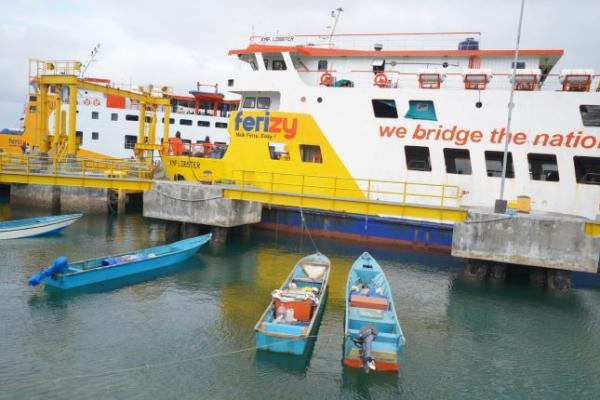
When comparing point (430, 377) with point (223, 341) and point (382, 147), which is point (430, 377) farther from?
point (382, 147)

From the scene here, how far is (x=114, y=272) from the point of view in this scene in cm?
1386

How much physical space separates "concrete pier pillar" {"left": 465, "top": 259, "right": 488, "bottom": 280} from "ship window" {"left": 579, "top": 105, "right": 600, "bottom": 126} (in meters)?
6.73

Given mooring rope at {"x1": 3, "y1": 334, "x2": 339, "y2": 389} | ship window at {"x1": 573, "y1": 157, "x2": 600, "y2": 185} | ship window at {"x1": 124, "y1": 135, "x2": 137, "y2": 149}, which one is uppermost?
ship window at {"x1": 124, "y1": 135, "x2": 137, "y2": 149}

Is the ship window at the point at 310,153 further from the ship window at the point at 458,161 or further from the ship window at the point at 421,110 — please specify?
the ship window at the point at 458,161

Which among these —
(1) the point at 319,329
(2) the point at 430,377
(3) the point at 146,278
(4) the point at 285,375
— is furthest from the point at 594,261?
(3) the point at 146,278

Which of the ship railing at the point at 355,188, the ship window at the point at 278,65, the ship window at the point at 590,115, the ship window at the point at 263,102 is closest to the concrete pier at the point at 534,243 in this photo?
the ship railing at the point at 355,188

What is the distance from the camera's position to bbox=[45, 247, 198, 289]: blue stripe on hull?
12.7m

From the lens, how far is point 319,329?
10984 millimetres

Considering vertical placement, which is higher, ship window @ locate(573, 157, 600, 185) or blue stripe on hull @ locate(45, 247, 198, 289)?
ship window @ locate(573, 157, 600, 185)

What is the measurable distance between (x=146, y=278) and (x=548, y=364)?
37.9 feet

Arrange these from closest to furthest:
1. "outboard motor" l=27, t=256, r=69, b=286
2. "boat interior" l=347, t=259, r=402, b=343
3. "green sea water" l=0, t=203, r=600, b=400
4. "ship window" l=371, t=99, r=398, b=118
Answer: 1. "green sea water" l=0, t=203, r=600, b=400
2. "boat interior" l=347, t=259, r=402, b=343
3. "outboard motor" l=27, t=256, r=69, b=286
4. "ship window" l=371, t=99, r=398, b=118

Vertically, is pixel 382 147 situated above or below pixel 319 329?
above

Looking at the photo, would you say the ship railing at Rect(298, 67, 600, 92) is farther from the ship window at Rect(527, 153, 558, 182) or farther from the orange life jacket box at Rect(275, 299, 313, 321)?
the orange life jacket box at Rect(275, 299, 313, 321)

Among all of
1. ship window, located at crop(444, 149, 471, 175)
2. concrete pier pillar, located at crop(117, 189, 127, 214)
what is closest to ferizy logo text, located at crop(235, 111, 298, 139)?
ship window, located at crop(444, 149, 471, 175)
